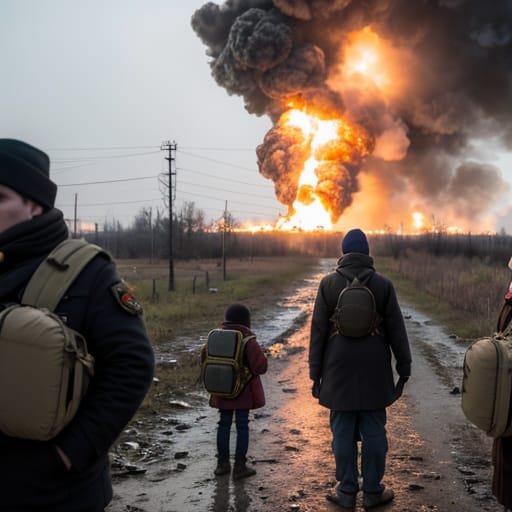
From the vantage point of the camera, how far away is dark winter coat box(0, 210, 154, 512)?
6.75ft

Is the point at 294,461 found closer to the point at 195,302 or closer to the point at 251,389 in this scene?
the point at 251,389

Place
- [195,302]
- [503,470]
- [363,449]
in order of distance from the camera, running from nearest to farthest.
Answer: [503,470] → [363,449] → [195,302]

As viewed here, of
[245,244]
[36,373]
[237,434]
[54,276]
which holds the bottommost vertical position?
[237,434]

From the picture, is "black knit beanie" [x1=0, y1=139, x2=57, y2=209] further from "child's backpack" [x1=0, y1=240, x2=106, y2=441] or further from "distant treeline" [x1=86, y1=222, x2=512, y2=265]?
"distant treeline" [x1=86, y1=222, x2=512, y2=265]

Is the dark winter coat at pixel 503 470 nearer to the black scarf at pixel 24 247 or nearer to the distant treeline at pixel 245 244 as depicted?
the black scarf at pixel 24 247

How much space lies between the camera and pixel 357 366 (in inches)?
185

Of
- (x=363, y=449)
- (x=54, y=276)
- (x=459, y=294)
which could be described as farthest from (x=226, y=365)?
(x=459, y=294)

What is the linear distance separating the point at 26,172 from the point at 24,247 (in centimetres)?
29

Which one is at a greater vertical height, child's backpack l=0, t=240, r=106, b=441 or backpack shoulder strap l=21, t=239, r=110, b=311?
backpack shoulder strap l=21, t=239, r=110, b=311

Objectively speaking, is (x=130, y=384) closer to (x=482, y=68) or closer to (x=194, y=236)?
(x=482, y=68)

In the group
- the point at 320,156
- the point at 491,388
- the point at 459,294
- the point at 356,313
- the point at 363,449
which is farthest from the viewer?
the point at 320,156

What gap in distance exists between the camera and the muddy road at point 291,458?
4.87 m

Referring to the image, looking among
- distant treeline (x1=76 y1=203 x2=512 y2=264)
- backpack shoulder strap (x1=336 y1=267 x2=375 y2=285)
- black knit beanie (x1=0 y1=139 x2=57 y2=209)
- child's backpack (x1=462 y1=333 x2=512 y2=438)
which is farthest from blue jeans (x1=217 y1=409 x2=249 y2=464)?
distant treeline (x1=76 y1=203 x2=512 y2=264)

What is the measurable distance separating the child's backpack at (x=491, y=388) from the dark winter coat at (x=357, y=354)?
1.71m
